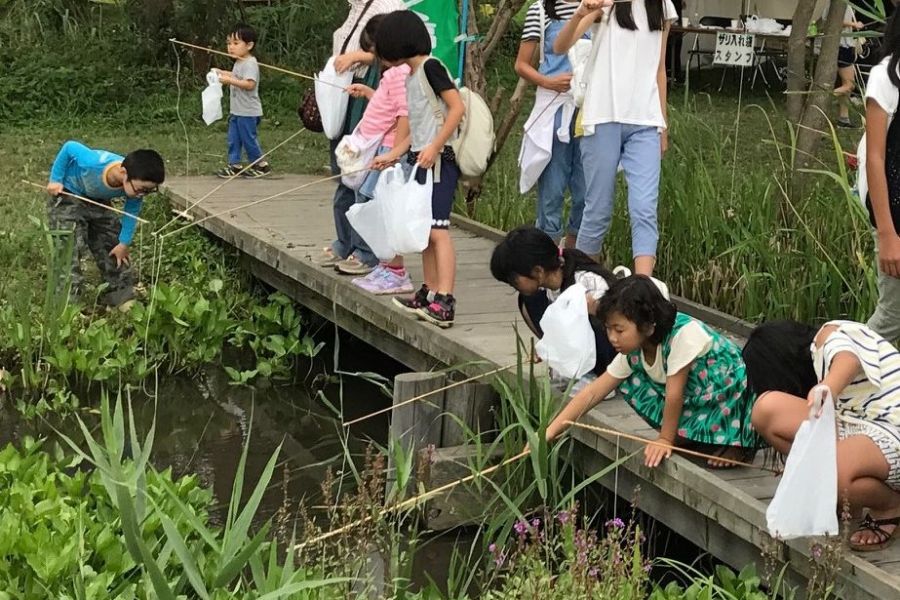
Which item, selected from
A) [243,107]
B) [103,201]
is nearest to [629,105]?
[103,201]

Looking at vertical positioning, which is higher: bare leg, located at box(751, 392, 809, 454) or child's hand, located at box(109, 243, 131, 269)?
bare leg, located at box(751, 392, 809, 454)

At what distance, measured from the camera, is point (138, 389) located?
6.18 meters

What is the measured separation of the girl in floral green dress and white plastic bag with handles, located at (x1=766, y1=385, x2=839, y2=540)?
2.39 ft

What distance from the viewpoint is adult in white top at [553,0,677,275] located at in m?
5.18

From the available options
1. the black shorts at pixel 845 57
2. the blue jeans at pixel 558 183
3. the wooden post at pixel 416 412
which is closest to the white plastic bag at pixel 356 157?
the blue jeans at pixel 558 183

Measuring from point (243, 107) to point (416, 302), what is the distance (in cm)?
489

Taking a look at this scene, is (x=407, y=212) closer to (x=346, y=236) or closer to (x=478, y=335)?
(x=478, y=335)

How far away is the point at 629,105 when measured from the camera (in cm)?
519

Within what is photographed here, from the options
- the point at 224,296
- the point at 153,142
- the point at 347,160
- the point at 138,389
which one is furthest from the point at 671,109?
A: the point at 153,142

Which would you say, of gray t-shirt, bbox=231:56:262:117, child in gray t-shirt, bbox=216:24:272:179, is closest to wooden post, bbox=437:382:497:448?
child in gray t-shirt, bbox=216:24:272:179

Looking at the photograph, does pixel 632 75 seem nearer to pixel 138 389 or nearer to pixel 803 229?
pixel 803 229

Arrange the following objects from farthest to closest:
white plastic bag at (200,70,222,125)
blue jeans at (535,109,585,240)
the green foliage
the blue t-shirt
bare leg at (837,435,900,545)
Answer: white plastic bag at (200,70,222,125)
the blue t-shirt
blue jeans at (535,109,585,240)
the green foliage
bare leg at (837,435,900,545)

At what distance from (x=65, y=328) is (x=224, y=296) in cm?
136

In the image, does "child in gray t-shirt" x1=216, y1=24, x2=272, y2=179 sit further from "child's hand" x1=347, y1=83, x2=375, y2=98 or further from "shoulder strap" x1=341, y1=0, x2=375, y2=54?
"child's hand" x1=347, y1=83, x2=375, y2=98
